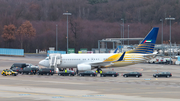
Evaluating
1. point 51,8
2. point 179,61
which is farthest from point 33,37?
point 179,61

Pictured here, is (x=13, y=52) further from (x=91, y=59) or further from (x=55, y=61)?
(x=91, y=59)

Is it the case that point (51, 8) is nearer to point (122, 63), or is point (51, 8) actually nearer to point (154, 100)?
point (122, 63)

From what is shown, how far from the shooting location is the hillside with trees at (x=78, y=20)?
138000 millimetres

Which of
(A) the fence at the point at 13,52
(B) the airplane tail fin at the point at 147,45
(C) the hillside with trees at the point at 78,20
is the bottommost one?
(A) the fence at the point at 13,52

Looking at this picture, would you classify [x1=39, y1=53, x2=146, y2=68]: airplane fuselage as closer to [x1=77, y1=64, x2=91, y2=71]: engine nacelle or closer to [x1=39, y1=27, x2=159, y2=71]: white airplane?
[x1=39, y1=27, x2=159, y2=71]: white airplane

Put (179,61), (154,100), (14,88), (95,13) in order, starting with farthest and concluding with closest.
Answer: (95,13)
(179,61)
(14,88)
(154,100)

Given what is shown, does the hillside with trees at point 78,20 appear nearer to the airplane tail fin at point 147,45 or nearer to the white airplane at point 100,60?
the airplane tail fin at point 147,45

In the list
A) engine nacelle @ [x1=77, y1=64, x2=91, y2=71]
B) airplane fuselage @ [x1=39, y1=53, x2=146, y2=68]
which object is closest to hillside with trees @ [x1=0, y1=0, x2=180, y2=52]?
airplane fuselage @ [x1=39, y1=53, x2=146, y2=68]

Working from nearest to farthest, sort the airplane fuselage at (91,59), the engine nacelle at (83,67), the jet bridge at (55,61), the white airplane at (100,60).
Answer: the engine nacelle at (83,67) → the jet bridge at (55,61) → the white airplane at (100,60) → the airplane fuselage at (91,59)

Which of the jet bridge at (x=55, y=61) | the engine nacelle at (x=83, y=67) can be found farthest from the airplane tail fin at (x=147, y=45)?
the jet bridge at (x=55, y=61)

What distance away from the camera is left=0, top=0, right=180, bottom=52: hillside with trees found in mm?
138000

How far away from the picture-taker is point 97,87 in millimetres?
35094

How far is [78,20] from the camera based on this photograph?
161m

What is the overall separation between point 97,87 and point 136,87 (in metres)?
4.81
